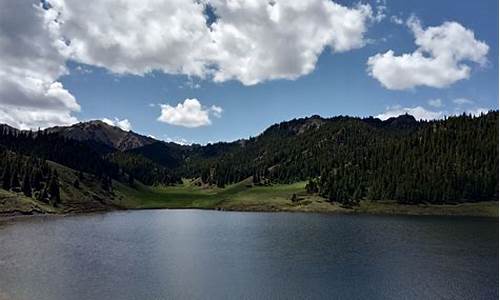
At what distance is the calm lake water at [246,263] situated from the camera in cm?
5741

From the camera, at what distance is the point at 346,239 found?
351 ft

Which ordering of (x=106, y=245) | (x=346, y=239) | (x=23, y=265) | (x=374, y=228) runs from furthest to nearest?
(x=374, y=228), (x=346, y=239), (x=106, y=245), (x=23, y=265)

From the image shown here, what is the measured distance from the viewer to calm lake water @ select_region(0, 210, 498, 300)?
5741cm

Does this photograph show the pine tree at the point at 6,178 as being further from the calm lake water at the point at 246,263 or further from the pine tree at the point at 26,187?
the calm lake water at the point at 246,263

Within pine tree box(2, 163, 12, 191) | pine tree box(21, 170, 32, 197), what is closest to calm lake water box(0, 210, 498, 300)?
pine tree box(21, 170, 32, 197)

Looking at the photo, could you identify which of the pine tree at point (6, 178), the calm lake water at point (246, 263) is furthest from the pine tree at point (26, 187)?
the calm lake water at point (246, 263)

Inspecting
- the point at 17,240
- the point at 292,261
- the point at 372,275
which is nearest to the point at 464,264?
the point at 372,275

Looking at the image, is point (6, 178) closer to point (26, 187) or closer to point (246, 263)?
point (26, 187)

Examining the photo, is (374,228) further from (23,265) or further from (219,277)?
(23,265)

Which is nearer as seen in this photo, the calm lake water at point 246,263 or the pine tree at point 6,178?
the calm lake water at point 246,263

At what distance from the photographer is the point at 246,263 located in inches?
3004

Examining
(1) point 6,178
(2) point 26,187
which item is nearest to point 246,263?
(2) point 26,187

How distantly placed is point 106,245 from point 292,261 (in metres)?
40.2

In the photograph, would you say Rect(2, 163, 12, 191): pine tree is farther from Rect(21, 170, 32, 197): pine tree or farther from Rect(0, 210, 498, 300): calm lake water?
Rect(0, 210, 498, 300): calm lake water
